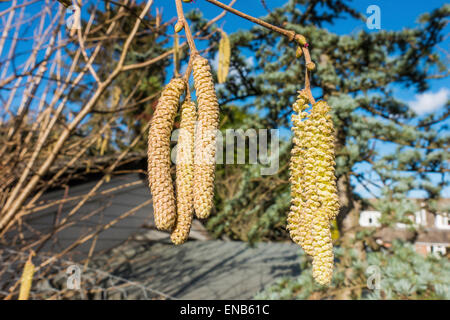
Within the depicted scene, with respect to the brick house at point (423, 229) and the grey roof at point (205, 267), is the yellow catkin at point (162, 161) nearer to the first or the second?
the brick house at point (423, 229)

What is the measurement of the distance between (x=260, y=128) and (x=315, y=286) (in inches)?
55.3

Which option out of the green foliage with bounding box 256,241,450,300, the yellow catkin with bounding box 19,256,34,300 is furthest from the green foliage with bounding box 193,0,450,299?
the yellow catkin with bounding box 19,256,34,300

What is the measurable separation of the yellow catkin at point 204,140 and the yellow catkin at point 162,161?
0.04 metres

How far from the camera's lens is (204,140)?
0.50 metres

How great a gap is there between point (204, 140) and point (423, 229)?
8.45 ft

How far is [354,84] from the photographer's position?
2.83 metres

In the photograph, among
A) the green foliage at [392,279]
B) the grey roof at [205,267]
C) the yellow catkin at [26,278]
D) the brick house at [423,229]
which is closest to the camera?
→ the yellow catkin at [26,278]

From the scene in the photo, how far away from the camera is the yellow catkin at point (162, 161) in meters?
0.49

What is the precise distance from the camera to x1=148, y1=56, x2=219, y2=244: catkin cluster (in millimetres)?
493

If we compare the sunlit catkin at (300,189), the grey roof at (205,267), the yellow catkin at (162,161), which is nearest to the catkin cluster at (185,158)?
the yellow catkin at (162,161)

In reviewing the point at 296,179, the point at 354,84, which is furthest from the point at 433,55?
the point at 296,179
